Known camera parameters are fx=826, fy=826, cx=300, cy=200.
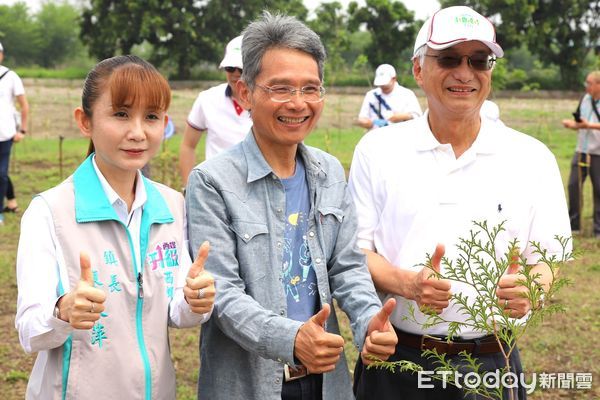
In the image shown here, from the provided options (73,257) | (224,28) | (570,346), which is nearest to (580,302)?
(570,346)

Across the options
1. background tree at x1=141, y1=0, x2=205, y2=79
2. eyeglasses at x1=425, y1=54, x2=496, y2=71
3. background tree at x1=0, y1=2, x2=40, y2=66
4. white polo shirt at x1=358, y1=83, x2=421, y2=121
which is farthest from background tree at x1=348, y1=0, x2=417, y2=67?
eyeglasses at x1=425, y1=54, x2=496, y2=71

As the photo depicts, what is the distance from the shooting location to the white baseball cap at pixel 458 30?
90.4 inches

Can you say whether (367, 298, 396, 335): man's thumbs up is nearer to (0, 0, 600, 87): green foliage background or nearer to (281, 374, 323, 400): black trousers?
(281, 374, 323, 400): black trousers

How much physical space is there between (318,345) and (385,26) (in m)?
34.6

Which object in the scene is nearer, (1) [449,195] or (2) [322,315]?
(2) [322,315]

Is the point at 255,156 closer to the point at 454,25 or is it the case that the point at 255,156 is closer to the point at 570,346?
the point at 454,25

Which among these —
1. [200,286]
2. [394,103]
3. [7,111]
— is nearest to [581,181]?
[394,103]

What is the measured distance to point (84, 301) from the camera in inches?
69.3

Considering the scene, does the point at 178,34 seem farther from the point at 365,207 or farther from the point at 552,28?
the point at 365,207

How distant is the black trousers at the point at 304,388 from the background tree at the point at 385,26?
3374 cm

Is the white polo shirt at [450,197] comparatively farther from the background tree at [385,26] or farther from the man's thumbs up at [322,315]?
the background tree at [385,26]

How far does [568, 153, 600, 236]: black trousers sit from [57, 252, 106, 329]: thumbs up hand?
275 inches

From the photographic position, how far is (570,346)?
5.07 metres

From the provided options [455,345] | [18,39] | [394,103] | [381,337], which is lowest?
[455,345]
